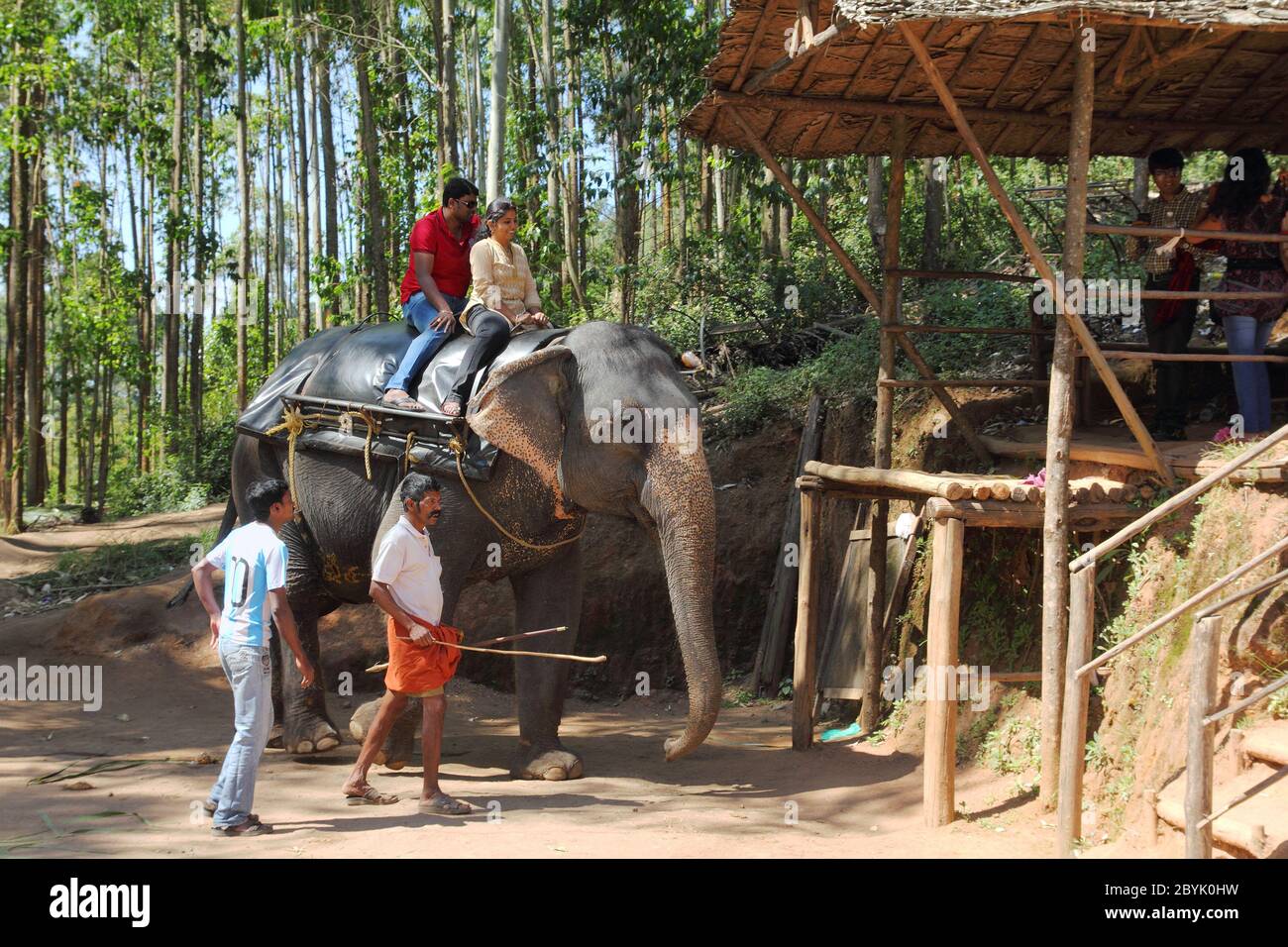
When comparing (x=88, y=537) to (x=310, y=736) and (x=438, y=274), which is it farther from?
(x=438, y=274)

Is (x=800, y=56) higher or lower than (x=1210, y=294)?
higher

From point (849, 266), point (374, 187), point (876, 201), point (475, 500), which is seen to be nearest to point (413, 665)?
point (475, 500)

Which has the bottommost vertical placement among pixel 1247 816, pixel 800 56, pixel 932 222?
pixel 1247 816

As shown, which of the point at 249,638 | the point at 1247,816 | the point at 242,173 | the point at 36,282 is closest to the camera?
the point at 1247,816

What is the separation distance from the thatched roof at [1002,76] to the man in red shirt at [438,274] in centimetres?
171

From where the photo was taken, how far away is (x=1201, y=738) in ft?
14.8

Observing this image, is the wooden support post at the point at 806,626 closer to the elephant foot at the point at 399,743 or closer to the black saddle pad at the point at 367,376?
the black saddle pad at the point at 367,376

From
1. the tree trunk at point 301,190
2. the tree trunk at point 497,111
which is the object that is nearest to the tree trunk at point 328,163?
the tree trunk at point 301,190

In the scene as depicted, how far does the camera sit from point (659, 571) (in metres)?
11.1

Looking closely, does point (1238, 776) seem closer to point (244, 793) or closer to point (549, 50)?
point (244, 793)

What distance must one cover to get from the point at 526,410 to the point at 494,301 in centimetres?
104

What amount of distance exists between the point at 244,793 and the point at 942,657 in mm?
3611

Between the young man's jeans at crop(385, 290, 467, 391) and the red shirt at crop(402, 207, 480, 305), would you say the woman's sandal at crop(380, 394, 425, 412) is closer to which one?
the young man's jeans at crop(385, 290, 467, 391)
